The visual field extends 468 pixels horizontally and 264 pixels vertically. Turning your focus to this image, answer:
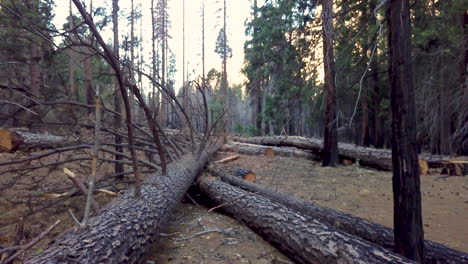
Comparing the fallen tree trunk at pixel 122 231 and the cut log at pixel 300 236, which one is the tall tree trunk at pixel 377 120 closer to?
the cut log at pixel 300 236

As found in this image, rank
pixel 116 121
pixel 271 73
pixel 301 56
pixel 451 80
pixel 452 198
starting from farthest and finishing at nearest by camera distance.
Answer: pixel 271 73 < pixel 451 80 < pixel 452 198 < pixel 116 121 < pixel 301 56

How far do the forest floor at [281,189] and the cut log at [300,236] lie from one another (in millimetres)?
145

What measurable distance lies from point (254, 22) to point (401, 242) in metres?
18.0

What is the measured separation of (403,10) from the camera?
2658 mm

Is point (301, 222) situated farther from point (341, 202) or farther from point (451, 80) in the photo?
point (451, 80)

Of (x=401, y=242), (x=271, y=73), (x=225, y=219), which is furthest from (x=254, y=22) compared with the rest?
(x=401, y=242)

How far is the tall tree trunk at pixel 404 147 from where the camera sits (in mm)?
2617

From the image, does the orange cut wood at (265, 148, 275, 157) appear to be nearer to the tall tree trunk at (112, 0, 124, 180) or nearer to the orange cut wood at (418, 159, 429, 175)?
the orange cut wood at (418, 159, 429, 175)

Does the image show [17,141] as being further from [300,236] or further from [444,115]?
[444,115]

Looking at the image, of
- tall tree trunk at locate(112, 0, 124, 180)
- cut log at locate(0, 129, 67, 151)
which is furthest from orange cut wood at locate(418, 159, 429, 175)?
cut log at locate(0, 129, 67, 151)

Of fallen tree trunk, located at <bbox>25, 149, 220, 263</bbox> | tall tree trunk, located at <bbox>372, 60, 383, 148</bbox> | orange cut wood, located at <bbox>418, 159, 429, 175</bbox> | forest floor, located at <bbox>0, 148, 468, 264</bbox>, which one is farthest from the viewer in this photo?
tall tree trunk, located at <bbox>372, 60, 383, 148</bbox>

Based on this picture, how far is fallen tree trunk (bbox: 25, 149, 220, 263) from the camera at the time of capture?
1.90 meters

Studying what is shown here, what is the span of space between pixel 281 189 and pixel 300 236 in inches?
136

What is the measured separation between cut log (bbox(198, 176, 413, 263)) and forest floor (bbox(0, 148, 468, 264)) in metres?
0.15
